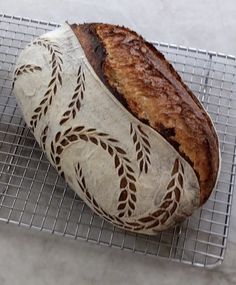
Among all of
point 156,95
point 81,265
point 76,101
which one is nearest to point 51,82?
point 76,101

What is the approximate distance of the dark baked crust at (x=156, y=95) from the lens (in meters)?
0.87

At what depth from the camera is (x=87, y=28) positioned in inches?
38.6

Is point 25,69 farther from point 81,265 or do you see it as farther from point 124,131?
point 81,265

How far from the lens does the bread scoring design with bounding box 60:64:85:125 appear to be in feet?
2.97

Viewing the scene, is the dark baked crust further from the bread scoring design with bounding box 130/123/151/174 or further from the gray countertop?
the gray countertop

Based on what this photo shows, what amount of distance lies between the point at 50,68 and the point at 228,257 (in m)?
0.41

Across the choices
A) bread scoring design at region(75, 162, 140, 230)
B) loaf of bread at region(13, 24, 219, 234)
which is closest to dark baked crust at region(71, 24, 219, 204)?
loaf of bread at region(13, 24, 219, 234)

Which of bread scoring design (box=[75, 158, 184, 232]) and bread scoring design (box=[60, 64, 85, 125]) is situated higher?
bread scoring design (box=[60, 64, 85, 125])

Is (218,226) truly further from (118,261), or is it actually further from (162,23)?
(162,23)

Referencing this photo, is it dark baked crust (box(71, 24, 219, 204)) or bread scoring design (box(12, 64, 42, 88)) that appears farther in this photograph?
bread scoring design (box(12, 64, 42, 88))

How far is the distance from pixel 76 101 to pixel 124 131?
0.09 metres

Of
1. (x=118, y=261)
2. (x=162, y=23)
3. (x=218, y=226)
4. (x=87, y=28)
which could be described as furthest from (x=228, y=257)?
(x=162, y=23)

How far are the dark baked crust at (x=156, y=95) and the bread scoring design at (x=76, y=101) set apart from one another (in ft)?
0.10

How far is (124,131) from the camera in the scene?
0.87 metres
